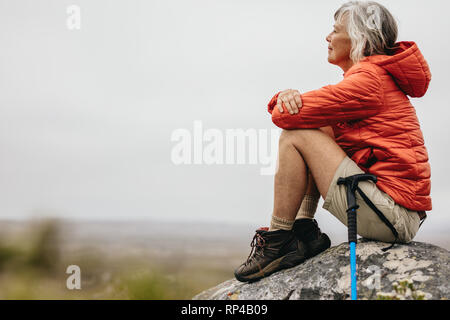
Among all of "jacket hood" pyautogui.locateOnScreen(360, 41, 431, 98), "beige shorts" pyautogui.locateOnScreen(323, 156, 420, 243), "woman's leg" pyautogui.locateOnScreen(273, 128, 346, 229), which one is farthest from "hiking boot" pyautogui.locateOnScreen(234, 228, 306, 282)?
"jacket hood" pyautogui.locateOnScreen(360, 41, 431, 98)

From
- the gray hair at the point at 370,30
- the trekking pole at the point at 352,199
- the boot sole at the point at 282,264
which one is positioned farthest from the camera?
the boot sole at the point at 282,264

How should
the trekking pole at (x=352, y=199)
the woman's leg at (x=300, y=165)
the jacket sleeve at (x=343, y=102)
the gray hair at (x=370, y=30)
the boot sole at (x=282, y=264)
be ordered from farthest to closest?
the boot sole at (x=282, y=264)
the gray hair at (x=370, y=30)
the woman's leg at (x=300, y=165)
the jacket sleeve at (x=343, y=102)
the trekking pole at (x=352, y=199)

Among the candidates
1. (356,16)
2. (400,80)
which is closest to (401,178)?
(400,80)

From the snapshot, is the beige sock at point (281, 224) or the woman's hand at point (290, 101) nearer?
the woman's hand at point (290, 101)

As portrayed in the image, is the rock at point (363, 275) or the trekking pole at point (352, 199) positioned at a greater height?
the trekking pole at point (352, 199)

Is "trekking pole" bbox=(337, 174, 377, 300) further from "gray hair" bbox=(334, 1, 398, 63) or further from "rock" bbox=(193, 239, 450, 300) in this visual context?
"gray hair" bbox=(334, 1, 398, 63)

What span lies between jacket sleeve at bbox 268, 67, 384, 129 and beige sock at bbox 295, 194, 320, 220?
25.8 inches

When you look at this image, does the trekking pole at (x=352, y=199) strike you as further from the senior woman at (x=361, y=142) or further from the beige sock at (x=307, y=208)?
the beige sock at (x=307, y=208)

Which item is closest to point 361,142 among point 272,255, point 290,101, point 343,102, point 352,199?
point 343,102

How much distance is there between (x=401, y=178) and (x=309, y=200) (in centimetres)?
71

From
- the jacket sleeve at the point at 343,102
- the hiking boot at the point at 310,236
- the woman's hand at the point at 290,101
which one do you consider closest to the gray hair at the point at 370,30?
the jacket sleeve at the point at 343,102

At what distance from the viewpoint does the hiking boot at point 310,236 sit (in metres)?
3.34

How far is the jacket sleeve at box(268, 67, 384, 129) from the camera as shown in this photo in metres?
2.96

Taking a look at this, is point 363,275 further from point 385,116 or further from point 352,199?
point 385,116
